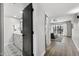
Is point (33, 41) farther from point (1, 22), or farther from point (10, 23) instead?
point (10, 23)

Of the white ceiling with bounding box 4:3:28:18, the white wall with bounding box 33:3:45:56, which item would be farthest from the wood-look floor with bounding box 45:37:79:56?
the white ceiling with bounding box 4:3:28:18

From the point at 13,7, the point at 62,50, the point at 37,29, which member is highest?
the point at 13,7

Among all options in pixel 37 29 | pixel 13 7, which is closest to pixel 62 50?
pixel 37 29

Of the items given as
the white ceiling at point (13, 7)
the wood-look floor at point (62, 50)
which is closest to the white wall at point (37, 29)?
the white ceiling at point (13, 7)

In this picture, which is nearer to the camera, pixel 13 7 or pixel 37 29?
pixel 37 29

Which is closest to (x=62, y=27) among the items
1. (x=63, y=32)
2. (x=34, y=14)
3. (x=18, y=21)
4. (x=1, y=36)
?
(x=63, y=32)

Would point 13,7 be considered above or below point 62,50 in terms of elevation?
above

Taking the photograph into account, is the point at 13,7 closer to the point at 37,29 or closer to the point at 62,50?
the point at 37,29

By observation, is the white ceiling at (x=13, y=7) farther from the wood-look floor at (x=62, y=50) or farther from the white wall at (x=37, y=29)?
the wood-look floor at (x=62, y=50)

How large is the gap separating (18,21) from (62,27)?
317 inches

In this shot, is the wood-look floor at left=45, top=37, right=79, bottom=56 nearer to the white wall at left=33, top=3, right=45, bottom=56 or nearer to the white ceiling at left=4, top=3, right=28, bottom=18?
the white wall at left=33, top=3, right=45, bottom=56

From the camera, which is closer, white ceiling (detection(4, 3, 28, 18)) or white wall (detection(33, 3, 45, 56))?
white wall (detection(33, 3, 45, 56))

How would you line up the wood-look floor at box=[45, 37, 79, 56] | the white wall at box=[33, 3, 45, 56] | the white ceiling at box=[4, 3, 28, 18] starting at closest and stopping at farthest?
the white wall at box=[33, 3, 45, 56], the white ceiling at box=[4, 3, 28, 18], the wood-look floor at box=[45, 37, 79, 56]

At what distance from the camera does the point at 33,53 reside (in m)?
2.32
